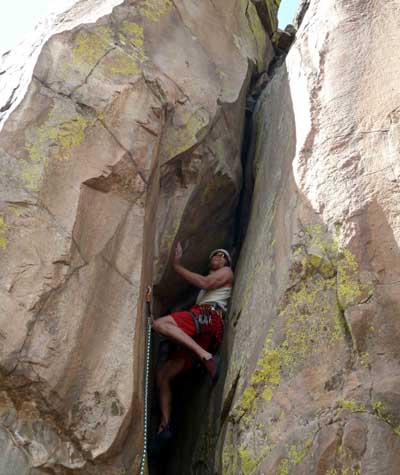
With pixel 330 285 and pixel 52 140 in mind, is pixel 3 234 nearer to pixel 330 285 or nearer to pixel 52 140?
pixel 52 140

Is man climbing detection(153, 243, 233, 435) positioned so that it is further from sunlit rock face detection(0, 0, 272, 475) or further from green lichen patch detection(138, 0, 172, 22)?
green lichen patch detection(138, 0, 172, 22)

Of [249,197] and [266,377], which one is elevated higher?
[249,197]

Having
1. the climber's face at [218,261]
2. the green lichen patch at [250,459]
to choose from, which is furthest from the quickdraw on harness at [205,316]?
the green lichen patch at [250,459]

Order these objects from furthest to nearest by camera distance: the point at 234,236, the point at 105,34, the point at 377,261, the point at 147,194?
the point at 234,236, the point at 105,34, the point at 147,194, the point at 377,261

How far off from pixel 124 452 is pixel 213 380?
1568 millimetres

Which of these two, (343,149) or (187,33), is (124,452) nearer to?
(343,149)

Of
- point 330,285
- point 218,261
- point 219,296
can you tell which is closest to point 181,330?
point 219,296

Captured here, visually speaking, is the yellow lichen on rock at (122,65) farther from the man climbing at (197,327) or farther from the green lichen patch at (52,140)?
the man climbing at (197,327)

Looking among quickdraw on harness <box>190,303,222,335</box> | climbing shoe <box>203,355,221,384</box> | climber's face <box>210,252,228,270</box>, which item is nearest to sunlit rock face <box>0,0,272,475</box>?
climber's face <box>210,252,228,270</box>

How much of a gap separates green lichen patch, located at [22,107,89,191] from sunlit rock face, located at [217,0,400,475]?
7.29 ft

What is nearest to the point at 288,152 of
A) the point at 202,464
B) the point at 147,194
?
the point at 147,194

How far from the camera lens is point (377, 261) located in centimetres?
641

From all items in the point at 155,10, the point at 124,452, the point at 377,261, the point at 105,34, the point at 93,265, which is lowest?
the point at 124,452

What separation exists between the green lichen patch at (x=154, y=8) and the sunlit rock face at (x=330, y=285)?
208 centimetres
